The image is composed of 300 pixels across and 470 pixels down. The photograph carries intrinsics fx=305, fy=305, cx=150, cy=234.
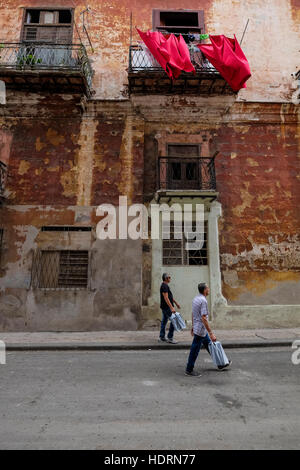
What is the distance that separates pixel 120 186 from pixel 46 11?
8308 millimetres

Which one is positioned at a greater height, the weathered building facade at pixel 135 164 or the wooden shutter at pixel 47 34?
the wooden shutter at pixel 47 34

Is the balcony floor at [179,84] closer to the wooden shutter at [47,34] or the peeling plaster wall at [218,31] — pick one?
the peeling plaster wall at [218,31]

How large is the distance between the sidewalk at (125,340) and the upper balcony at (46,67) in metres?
8.70

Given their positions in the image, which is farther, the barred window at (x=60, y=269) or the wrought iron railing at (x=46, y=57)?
the wrought iron railing at (x=46, y=57)

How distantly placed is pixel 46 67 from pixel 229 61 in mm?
6382

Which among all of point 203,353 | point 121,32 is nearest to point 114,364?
point 203,353

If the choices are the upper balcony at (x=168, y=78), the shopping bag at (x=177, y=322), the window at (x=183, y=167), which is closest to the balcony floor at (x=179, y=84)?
the upper balcony at (x=168, y=78)

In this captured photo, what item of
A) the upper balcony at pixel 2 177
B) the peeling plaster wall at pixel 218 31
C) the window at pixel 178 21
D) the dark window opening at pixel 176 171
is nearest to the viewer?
the upper balcony at pixel 2 177

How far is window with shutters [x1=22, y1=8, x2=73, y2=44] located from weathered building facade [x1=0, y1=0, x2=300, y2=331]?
0.20 feet

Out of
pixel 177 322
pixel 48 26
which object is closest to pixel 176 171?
pixel 177 322

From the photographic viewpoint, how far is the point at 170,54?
33.3 ft

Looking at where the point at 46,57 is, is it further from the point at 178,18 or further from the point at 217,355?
the point at 217,355

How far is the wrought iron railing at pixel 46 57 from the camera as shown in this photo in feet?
35.6

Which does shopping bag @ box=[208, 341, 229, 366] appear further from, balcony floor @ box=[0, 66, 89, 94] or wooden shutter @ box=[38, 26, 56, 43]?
wooden shutter @ box=[38, 26, 56, 43]
